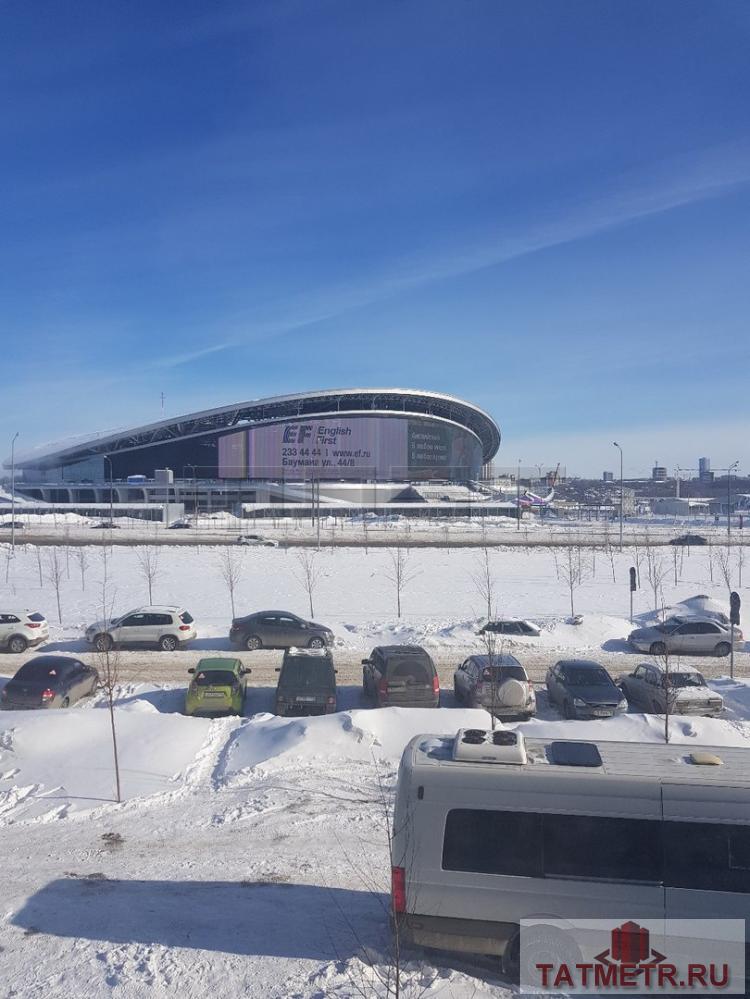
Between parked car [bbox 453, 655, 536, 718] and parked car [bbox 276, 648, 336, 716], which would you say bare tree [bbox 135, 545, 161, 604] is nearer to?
parked car [bbox 276, 648, 336, 716]

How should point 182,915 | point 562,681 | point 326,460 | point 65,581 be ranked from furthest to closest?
point 326,460, point 65,581, point 562,681, point 182,915

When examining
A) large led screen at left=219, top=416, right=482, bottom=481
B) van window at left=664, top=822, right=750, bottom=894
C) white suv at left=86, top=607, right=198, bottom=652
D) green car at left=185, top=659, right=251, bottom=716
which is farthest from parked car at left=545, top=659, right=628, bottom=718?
large led screen at left=219, top=416, right=482, bottom=481

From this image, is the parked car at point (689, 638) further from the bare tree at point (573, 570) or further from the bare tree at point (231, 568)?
the bare tree at point (231, 568)

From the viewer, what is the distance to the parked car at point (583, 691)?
1455cm

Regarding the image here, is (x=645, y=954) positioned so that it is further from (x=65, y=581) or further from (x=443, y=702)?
(x=65, y=581)

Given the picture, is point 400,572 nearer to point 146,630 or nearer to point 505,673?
point 146,630

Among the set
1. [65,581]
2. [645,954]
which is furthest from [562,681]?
[65,581]

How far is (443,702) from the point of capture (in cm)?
1630

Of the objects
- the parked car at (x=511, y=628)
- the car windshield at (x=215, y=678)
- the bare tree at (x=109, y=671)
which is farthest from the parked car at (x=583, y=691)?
the bare tree at (x=109, y=671)

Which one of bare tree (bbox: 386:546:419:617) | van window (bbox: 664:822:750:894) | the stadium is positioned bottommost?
bare tree (bbox: 386:546:419:617)

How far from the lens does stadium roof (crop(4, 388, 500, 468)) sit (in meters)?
100

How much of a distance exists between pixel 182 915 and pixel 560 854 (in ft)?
10.7

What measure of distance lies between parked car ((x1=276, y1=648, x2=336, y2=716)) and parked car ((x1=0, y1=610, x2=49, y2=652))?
9277 millimetres

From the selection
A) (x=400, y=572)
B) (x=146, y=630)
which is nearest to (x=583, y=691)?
(x=146, y=630)
